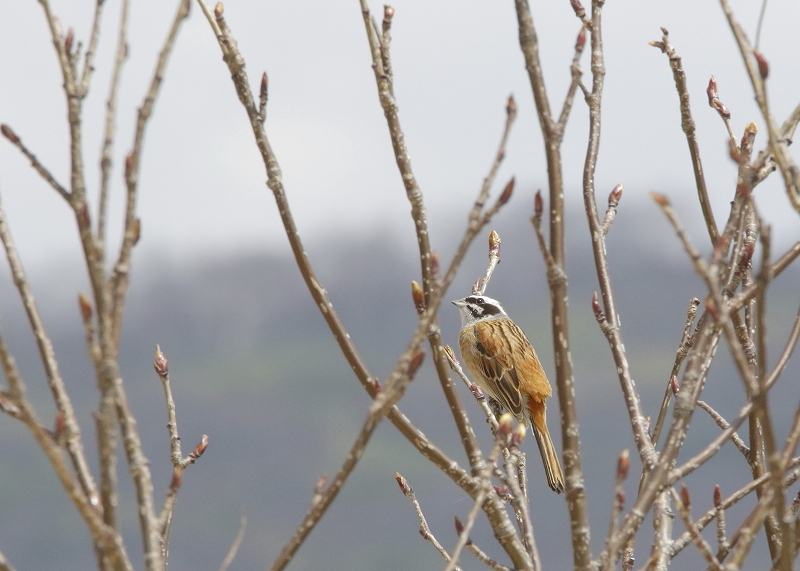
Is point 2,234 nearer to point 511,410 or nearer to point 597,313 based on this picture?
point 597,313

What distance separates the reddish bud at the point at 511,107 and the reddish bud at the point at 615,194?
2213mm

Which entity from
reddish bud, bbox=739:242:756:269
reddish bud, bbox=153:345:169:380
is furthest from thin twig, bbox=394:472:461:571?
reddish bud, bbox=739:242:756:269

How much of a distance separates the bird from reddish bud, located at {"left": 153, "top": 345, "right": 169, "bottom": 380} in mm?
3641

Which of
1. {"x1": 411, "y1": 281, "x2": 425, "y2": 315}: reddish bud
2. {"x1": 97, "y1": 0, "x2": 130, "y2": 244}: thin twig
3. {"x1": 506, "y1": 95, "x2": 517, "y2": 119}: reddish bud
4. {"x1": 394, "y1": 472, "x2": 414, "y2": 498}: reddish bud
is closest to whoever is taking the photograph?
{"x1": 97, "y1": 0, "x2": 130, "y2": 244}: thin twig

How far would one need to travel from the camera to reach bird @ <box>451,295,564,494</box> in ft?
24.2

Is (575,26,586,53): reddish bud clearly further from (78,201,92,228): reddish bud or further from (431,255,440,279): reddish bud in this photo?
(78,201,92,228): reddish bud

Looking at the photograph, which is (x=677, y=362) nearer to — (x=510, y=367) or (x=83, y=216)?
(x=83, y=216)

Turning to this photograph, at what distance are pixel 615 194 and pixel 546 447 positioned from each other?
2.98 m

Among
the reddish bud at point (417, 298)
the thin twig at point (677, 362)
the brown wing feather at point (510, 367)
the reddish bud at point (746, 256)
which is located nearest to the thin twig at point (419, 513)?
the thin twig at point (677, 362)

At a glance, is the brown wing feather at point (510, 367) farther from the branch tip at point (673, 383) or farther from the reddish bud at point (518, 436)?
the reddish bud at point (518, 436)

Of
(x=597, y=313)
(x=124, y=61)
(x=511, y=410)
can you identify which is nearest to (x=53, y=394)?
(x=124, y=61)

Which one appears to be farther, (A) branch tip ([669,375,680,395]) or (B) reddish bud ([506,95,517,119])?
(A) branch tip ([669,375,680,395])

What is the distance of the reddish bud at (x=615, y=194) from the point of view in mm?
4417

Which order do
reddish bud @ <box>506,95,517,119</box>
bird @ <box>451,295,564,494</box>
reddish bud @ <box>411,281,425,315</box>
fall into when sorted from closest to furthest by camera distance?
→ reddish bud @ <box>506,95,517,119</box> < reddish bud @ <box>411,281,425,315</box> < bird @ <box>451,295,564,494</box>
